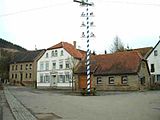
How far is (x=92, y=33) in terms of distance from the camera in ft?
123

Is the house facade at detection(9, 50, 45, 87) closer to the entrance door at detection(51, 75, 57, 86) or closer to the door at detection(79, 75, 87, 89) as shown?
the entrance door at detection(51, 75, 57, 86)

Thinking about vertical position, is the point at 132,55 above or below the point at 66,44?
below

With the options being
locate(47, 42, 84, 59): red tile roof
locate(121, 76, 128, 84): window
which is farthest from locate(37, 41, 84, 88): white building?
locate(121, 76, 128, 84): window

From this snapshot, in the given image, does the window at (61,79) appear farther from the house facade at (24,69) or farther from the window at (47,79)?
the house facade at (24,69)

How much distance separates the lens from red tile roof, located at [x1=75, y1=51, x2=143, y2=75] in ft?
152

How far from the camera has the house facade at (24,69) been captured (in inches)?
3088

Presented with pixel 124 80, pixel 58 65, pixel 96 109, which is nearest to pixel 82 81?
pixel 124 80

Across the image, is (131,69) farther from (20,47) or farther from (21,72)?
(20,47)

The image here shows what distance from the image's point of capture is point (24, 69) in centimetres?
8088

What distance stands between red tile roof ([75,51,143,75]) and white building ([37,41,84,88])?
4535 millimetres

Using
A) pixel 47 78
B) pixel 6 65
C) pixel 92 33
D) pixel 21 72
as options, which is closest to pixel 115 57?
pixel 92 33

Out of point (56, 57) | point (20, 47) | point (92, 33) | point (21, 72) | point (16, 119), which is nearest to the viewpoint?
point (16, 119)

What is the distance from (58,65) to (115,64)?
16.8m

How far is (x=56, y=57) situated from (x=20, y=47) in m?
95.0
